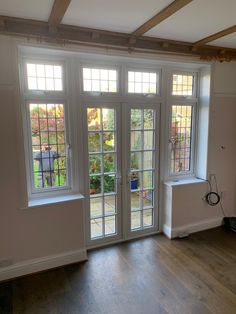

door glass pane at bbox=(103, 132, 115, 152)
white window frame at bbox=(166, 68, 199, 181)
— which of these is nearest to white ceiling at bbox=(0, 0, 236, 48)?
white window frame at bbox=(166, 68, 199, 181)

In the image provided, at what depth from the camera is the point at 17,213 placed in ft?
8.77

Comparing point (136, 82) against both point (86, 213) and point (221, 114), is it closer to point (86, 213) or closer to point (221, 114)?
point (221, 114)

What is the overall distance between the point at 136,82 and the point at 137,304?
266 cm

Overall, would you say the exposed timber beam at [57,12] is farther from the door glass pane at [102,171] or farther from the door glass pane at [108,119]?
the door glass pane at [108,119]

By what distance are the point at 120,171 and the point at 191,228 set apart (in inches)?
57.5

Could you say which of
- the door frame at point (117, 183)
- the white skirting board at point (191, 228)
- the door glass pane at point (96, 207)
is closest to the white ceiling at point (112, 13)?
the door frame at point (117, 183)

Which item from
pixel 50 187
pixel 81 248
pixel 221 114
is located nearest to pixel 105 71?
pixel 50 187

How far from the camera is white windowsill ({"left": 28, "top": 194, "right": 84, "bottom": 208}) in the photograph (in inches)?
110

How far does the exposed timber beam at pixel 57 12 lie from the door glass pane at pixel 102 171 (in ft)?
3.40

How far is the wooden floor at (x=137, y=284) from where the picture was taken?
2.29m

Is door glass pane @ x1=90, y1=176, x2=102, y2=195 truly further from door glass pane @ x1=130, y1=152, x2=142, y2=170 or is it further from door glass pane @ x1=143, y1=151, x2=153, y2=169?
door glass pane @ x1=143, y1=151, x2=153, y2=169

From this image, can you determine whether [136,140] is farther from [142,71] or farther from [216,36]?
[216,36]

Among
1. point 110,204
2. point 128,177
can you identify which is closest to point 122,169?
point 128,177

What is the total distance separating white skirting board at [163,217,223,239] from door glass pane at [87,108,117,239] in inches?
32.1
